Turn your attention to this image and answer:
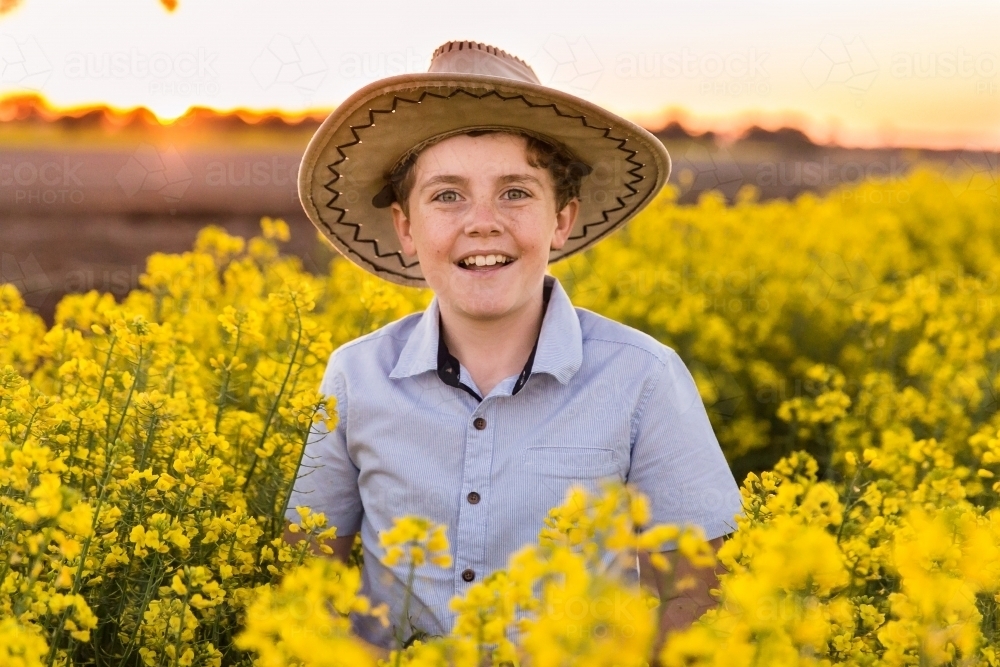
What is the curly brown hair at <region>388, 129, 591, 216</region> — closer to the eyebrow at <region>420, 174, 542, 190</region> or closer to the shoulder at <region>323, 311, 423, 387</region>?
the eyebrow at <region>420, 174, 542, 190</region>

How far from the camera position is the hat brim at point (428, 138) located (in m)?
2.13

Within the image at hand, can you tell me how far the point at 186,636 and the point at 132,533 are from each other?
0.71 feet

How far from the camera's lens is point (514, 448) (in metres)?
2.21

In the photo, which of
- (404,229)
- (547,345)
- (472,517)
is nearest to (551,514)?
(472,517)

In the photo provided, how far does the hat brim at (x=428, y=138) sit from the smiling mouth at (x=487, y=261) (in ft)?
0.90

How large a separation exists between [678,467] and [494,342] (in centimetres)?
50

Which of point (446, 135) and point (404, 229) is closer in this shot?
point (446, 135)

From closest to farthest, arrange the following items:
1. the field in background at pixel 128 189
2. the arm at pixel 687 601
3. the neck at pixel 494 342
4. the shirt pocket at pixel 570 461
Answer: the arm at pixel 687 601 → the shirt pocket at pixel 570 461 → the neck at pixel 494 342 → the field in background at pixel 128 189

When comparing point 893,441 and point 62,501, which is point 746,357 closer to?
point 893,441

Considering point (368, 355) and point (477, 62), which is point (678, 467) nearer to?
point (368, 355)

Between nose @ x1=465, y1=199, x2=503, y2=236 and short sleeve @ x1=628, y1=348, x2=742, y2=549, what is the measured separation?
467 mm

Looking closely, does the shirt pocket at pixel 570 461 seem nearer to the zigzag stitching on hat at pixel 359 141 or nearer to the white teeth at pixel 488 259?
the white teeth at pixel 488 259

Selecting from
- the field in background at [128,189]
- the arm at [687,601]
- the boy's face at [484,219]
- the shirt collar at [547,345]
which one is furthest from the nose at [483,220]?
Answer: the field in background at [128,189]

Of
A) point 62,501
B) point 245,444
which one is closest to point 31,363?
point 245,444
